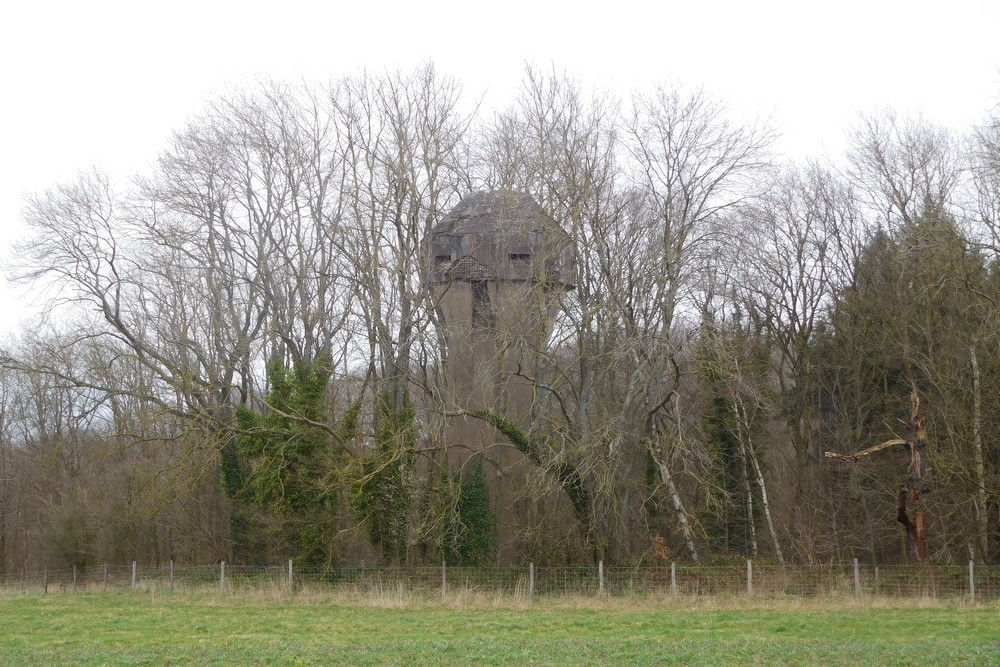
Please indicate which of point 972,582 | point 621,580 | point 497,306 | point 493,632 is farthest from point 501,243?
point 972,582

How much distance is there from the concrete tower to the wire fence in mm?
3295

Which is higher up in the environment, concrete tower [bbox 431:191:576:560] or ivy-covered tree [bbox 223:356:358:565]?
concrete tower [bbox 431:191:576:560]

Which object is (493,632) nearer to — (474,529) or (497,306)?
(497,306)

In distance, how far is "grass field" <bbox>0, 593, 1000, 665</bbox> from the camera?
13.7m

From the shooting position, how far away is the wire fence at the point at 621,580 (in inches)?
866

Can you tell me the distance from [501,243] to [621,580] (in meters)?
9.30

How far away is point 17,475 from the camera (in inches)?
1945

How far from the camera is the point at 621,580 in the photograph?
23547mm

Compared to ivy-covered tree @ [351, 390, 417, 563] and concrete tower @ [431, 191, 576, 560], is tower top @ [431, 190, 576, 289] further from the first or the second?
ivy-covered tree @ [351, 390, 417, 563]

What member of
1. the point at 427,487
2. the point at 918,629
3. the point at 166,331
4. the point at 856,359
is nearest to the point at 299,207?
the point at 166,331

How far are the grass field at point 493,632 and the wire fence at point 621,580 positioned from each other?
3.15 ft

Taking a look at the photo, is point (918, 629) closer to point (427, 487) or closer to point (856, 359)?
point (427, 487)

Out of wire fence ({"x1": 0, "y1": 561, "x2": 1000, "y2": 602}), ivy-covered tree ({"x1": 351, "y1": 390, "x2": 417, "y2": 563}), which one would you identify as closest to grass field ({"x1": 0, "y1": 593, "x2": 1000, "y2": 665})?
wire fence ({"x1": 0, "y1": 561, "x2": 1000, "y2": 602})

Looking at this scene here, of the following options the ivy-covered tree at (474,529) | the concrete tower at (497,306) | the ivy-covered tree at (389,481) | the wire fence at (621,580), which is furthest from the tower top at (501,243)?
the wire fence at (621,580)
